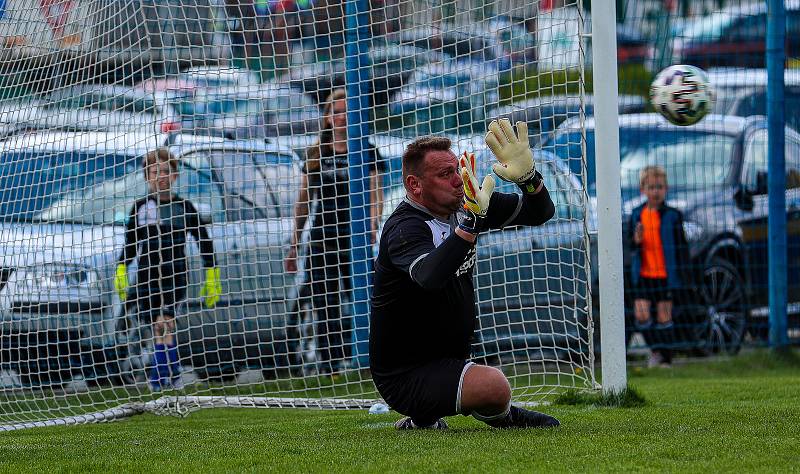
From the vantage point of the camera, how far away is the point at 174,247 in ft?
25.6

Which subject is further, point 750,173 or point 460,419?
point 750,173

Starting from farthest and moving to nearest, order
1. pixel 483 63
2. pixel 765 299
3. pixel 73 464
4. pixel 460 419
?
pixel 765 299 → pixel 483 63 → pixel 460 419 → pixel 73 464

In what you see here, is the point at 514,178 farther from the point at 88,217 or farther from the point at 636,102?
the point at 636,102

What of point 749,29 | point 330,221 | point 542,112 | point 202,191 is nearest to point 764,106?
point 749,29

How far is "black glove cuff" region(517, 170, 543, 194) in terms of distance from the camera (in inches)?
225

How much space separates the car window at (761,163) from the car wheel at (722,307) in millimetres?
749

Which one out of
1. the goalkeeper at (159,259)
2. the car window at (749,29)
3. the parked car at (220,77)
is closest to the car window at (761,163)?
the car window at (749,29)

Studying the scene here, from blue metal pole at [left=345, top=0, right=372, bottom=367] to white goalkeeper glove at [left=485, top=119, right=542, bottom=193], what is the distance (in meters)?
2.43

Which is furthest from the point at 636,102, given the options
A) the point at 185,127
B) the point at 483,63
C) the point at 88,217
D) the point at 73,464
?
the point at 73,464

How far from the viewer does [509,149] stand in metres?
5.52

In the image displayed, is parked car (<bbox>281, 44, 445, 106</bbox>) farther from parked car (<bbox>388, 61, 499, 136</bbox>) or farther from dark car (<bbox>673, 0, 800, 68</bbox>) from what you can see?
dark car (<bbox>673, 0, 800, 68</bbox>)

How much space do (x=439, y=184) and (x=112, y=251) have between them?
308cm

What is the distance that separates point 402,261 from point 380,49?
2.91 meters

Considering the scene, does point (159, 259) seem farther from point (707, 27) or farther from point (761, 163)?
point (761, 163)
